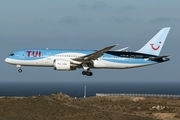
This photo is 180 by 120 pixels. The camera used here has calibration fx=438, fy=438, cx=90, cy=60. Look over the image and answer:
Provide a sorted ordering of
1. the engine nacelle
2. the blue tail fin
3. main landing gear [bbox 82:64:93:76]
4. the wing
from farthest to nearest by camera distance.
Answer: the blue tail fin, main landing gear [bbox 82:64:93:76], the engine nacelle, the wing

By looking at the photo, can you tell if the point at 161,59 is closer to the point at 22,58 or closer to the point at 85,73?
the point at 85,73

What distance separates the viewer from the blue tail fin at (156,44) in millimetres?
69250

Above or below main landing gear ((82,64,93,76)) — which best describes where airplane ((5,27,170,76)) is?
above

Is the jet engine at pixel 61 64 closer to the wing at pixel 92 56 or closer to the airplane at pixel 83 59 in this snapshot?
the airplane at pixel 83 59

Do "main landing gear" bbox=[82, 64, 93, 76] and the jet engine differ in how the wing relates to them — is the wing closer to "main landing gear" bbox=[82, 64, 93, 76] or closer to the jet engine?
Result: "main landing gear" bbox=[82, 64, 93, 76]

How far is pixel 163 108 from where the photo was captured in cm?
6619

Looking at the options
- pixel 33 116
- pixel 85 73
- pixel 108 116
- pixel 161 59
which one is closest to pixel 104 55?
pixel 85 73

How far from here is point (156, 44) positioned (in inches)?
2778

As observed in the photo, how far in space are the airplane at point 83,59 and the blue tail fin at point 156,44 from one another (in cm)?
106

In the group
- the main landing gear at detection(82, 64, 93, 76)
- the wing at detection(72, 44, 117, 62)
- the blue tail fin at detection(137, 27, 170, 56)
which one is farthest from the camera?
the blue tail fin at detection(137, 27, 170, 56)

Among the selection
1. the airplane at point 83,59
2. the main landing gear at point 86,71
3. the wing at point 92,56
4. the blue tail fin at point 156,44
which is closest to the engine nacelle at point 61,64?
the airplane at point 83,59

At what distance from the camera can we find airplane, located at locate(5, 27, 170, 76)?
210 feet

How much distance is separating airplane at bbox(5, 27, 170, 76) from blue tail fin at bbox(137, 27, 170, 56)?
106 cm

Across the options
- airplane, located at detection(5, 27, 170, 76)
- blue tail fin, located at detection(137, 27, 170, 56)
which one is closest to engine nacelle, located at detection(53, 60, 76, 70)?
airplane, located at detection(5, 27, 170, 76)
